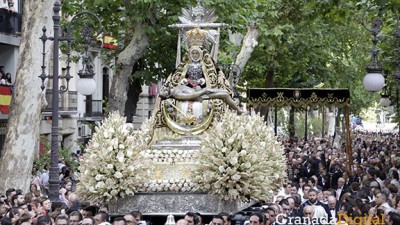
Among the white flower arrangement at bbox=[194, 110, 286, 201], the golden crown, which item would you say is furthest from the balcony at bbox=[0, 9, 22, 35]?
the white flower arrangement at bbox=[194, 110, 286, 201]

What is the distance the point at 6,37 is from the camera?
119 feet

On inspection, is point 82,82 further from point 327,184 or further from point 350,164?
point 350,164

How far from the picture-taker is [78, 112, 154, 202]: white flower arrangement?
17.7 meters

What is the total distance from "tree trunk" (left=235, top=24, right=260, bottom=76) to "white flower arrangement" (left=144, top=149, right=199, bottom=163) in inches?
693

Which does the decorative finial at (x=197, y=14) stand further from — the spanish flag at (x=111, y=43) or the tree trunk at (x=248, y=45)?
the tree trunk at (x=248, y=45)

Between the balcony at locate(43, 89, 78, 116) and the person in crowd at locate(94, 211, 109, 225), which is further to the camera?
the balcony at locate(43, 89, 78, 116)

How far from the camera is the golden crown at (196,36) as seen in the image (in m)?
20.6

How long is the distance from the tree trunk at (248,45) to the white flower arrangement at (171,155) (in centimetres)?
1760

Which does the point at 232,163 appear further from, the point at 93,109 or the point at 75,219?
the point at 93,109

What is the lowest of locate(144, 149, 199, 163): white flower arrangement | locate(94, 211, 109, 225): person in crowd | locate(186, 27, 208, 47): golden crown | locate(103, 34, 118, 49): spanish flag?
locate(94, 211, 109, 225): person in crowd

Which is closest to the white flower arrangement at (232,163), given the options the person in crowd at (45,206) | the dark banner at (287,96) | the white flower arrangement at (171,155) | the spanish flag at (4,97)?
the white flower arrangement at (171,155)

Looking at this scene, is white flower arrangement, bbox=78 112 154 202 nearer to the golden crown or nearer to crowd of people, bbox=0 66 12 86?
the golden crown

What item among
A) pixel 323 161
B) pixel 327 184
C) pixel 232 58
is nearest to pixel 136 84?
pixel 232 58

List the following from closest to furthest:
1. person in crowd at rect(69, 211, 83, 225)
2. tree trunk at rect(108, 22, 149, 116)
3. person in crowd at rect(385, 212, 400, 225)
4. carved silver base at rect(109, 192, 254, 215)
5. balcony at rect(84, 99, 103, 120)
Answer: person in crowd at rect(385, 212, 400, 225) → person in crowd at rect(69, 211, 83, 225) → carved silver base at rect(109, 192, 254, 215) → tree trunk at rect(108, 22, 149, 116) → balcony at rect(84, 99, 103, 120)
